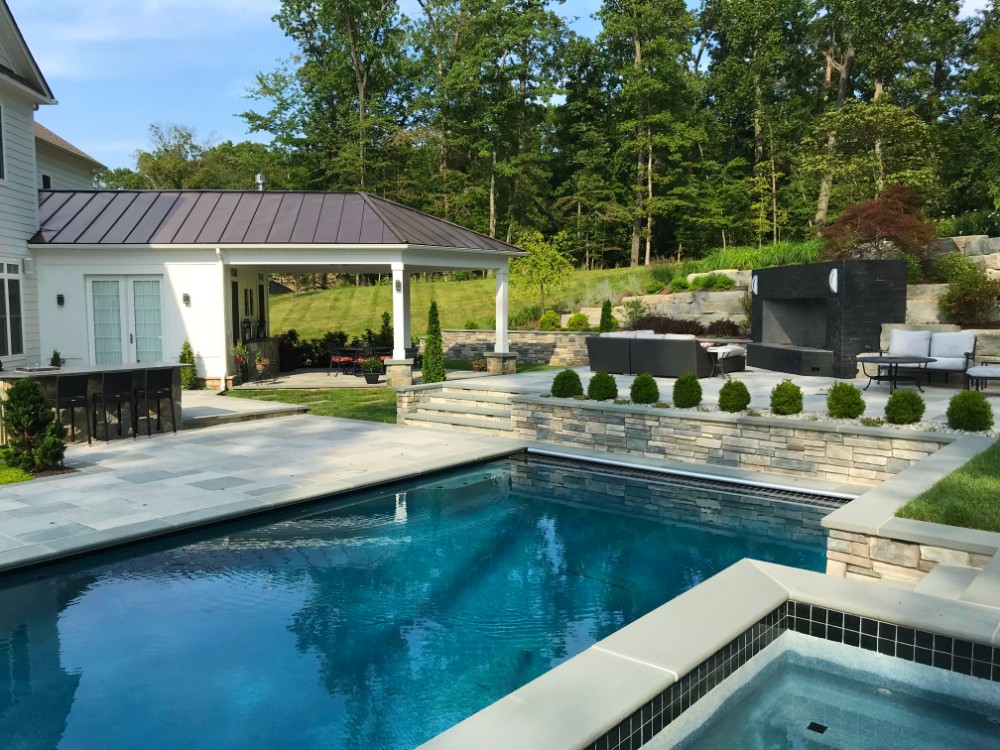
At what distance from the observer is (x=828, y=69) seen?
34.2 metres

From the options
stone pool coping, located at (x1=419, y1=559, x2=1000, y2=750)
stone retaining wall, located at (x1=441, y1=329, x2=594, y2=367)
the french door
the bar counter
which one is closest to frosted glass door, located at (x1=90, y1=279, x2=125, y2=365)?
the french door

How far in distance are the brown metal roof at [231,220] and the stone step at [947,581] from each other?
12.8 metres

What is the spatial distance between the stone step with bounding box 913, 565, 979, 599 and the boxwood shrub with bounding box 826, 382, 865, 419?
4.56 meters

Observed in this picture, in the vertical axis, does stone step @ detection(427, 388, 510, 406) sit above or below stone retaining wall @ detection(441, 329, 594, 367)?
below

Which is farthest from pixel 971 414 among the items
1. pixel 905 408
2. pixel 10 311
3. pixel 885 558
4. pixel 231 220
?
pixel 10 311

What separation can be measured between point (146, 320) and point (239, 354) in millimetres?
2087

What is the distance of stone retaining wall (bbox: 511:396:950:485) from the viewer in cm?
835

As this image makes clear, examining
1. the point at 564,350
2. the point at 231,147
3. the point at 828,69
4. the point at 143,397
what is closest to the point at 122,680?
the point at 143,397

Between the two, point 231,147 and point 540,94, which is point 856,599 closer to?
point 540,94

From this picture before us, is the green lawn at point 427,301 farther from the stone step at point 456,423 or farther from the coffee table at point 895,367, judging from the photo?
the coffee table at point 895,367

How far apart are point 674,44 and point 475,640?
34.2 metres

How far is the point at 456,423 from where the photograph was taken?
1255 cm

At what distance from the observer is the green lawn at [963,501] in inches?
195

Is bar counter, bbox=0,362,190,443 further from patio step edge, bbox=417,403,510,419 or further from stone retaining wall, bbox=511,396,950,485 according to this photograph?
stone retaining wall, bbox=511,396,950,485
